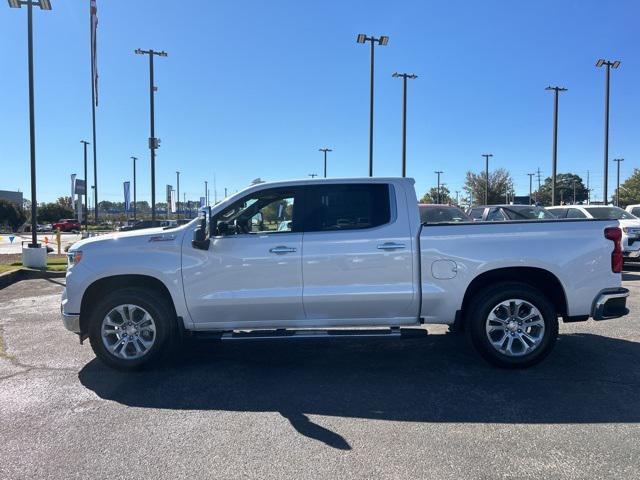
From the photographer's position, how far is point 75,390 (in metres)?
4.89

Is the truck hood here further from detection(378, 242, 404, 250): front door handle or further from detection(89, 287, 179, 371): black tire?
detection(378, 242, 404, 250): front door handle

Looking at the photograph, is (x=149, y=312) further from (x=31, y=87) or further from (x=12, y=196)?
(x=12, y=196)

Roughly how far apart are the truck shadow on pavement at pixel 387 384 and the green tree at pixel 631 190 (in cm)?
8082

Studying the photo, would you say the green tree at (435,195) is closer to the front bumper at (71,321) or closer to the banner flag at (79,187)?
the banner flag at (79,187)

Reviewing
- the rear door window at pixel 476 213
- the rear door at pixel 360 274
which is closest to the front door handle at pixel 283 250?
the rear door at pixel 360 274

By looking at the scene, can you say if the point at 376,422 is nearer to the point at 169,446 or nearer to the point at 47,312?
the point at 169,446

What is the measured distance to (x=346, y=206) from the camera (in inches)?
213

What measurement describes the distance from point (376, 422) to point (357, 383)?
89cm

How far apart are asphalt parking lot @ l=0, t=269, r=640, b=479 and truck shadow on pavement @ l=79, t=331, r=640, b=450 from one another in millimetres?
19

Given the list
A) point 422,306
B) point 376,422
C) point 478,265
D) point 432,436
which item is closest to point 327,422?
point 376,422

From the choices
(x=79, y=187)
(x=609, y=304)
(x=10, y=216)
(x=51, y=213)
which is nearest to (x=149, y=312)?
(x=609, y=304)

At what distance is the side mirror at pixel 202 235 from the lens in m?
5.11

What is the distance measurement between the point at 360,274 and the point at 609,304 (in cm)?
249

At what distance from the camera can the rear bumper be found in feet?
16.9
